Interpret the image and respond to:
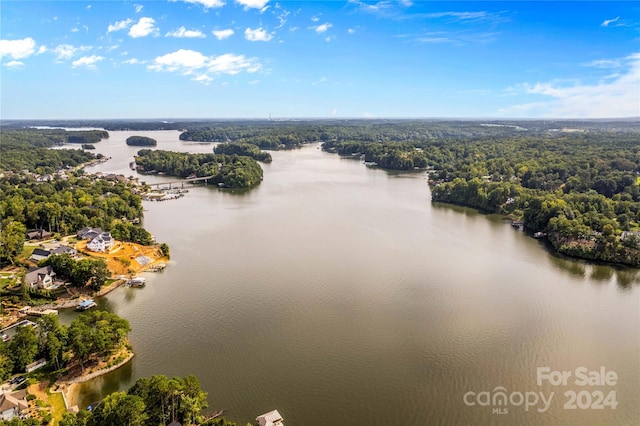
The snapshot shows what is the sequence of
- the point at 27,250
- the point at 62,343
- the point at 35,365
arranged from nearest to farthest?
the point at 35,365 < the point at 62,343 < the point at 27,250

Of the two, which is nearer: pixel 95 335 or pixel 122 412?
pixel 122 412

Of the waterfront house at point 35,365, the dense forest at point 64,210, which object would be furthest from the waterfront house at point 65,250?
the waterfront house at point 35,365

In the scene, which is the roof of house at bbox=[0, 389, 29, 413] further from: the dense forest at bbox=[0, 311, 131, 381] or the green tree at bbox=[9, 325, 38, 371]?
the green tree at bbox=[9, 325, 38, 371]

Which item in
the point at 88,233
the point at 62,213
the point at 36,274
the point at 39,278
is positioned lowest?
the point at 39,278

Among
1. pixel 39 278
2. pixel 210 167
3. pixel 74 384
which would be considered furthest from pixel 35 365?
pixel 210 167

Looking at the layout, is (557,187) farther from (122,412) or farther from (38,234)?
(38,234)

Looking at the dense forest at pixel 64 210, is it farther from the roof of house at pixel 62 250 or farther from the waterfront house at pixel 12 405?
the waterfront house at pixel 12 405

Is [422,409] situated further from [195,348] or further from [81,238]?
[81,238]
